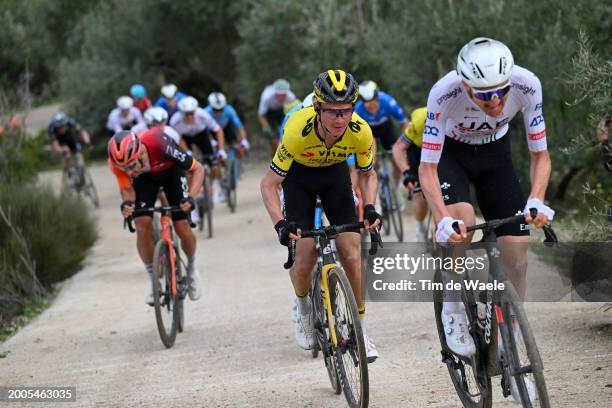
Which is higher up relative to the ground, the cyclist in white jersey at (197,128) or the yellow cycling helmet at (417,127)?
the yellow cycling helmet at (417,127)

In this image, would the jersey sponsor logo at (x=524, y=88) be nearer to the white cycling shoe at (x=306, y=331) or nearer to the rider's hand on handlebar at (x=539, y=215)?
the rider's hand on handlebar at (x=539, y=215)

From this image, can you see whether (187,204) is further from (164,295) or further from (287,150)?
(287,150)

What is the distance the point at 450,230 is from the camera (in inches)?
203

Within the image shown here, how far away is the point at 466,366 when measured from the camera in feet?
19.2

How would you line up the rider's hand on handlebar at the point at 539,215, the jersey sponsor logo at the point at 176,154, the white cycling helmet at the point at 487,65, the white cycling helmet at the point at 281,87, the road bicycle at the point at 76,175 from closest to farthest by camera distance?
the rider's hand on handlebar at the point at 539,215
the white cycling helmet at the point at 487,65
the jersey sponsor logo at the point at 176,154
the white cycling helmet at the point at 281,87
the road bicycle at the point at 76,175

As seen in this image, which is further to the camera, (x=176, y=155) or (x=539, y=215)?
(x=176, y=155)

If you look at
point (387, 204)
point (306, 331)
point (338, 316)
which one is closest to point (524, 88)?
point (338, 316)

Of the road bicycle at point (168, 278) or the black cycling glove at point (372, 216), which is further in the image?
the road bicycle at point (168, 278)

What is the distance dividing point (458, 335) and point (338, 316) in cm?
93

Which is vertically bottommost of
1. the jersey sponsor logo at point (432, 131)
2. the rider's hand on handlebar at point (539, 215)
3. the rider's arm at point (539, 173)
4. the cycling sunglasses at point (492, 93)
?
the rider's hand on handlebar at point (539, 215)

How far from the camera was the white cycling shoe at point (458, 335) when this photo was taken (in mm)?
5551

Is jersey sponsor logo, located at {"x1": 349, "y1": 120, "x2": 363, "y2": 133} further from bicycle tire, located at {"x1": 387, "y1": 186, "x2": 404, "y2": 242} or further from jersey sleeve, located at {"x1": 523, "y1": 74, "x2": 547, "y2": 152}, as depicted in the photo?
bicycle tire, located at {"x1": 387, "y1": 186, "x2": 404, "y2": 242}

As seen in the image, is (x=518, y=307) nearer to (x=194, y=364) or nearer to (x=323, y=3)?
(x=194, y=364)

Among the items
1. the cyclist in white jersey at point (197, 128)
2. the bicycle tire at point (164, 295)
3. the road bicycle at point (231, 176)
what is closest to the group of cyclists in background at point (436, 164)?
the bicycle tire at point (164, 295)
